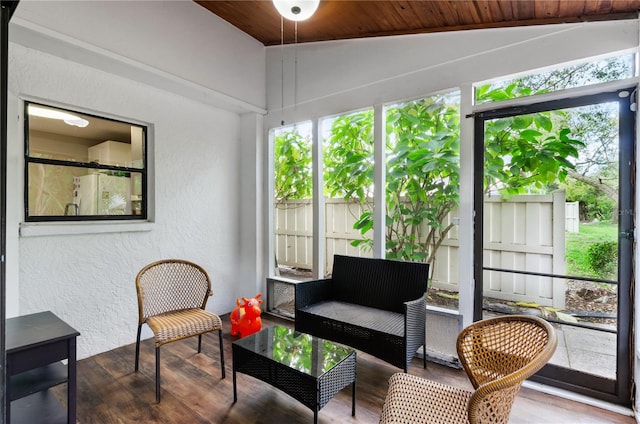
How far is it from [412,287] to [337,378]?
1.08m

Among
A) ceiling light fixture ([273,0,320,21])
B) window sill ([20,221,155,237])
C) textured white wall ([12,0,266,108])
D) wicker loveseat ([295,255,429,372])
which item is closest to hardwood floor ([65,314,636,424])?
wicker loveseat ([295,255,429,372])

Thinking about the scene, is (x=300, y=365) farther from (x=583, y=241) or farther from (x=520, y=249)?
(x=583, y=241)

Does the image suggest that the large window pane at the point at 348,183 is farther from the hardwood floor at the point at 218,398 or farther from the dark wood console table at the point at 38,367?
the dark wood console table at the point at 38,367

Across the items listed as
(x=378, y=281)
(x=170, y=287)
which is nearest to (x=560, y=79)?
(x=378, y=281)

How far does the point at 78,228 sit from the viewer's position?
2541 millimetres

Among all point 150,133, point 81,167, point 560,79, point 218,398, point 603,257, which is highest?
point 560,79

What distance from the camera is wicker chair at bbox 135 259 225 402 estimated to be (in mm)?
2236

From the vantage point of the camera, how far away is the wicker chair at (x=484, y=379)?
45.2 inches

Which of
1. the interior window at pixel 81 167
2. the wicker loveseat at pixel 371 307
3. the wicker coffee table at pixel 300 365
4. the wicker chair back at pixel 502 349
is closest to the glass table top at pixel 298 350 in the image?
the wicker coffee table at pixel 300 365

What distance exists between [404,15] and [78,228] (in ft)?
10.4

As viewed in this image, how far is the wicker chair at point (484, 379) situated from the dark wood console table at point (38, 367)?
67.0 inches

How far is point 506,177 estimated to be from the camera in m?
2.41

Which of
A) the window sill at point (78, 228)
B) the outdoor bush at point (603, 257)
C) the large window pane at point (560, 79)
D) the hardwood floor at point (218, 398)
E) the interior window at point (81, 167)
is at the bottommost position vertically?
the hardwood floor at point (218, 398)

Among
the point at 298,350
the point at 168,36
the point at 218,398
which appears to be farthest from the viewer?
the point at 168,36
